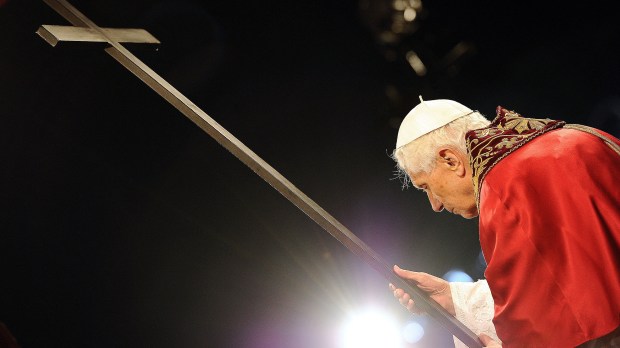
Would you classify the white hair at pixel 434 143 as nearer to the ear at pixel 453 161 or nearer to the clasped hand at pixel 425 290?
the ear at pixel 453 161

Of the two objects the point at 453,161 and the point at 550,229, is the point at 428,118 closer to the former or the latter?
the point at 453,161

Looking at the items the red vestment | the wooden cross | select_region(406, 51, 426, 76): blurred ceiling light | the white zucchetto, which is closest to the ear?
the white zucchetto

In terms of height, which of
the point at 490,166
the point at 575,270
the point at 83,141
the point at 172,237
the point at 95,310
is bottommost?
the point at 95,310

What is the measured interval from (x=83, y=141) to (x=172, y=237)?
71 cm

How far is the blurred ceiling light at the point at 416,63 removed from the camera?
13.3ft

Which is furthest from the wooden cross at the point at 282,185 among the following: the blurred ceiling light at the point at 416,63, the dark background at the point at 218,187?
the blurred ceiling light at the point at 416,63

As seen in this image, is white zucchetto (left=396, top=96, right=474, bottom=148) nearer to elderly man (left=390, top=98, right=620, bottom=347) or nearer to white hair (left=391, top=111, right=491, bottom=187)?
white hair (left=391, top=111, right=491, bottom=187)

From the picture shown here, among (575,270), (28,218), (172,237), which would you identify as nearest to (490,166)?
(575,270)

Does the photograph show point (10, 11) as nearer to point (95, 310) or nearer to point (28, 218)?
point (28, 218)

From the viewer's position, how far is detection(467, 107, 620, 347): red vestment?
1629 millimetres

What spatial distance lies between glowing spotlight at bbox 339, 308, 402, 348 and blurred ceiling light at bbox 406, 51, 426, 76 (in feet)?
5.45

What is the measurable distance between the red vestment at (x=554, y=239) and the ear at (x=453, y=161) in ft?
1.05

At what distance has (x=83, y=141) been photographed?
3.11 meters

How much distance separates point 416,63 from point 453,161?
78.9 inches
